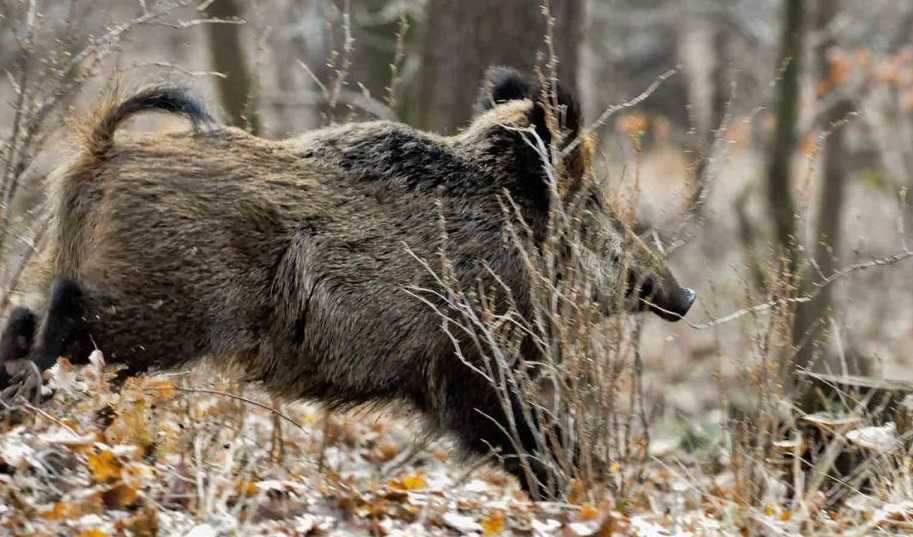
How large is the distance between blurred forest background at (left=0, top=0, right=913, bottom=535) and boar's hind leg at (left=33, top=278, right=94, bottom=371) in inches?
16.7

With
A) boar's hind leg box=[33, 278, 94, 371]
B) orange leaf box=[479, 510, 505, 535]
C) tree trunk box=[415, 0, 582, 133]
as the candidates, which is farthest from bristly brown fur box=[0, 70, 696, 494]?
tree trunk box=[415, 0, 582, 133]

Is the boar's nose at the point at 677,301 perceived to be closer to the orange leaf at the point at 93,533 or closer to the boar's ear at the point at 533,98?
the boar's ear at the point at 533,98

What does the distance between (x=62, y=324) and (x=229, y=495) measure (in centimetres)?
100

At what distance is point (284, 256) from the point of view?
552 cm

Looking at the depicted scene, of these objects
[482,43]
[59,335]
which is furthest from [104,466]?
[482,43]

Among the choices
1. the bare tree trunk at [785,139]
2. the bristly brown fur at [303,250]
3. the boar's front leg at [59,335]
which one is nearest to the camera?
the boar's front leg at [59,335]

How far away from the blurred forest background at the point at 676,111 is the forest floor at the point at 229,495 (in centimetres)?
44

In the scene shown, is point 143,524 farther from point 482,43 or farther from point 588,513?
point 482,43

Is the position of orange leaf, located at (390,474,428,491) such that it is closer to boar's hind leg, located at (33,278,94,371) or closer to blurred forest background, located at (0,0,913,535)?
blurred forest background, located at (0,0,913,535)

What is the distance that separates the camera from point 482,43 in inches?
335

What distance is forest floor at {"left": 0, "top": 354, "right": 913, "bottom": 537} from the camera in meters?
4.46

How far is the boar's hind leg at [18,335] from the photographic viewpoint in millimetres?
5418

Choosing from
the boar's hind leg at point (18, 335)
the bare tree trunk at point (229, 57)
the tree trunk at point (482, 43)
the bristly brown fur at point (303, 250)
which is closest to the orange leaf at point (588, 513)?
the bristly brown fur at point (303, 250)

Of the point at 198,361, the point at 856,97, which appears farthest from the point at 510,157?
the point at 856,97
